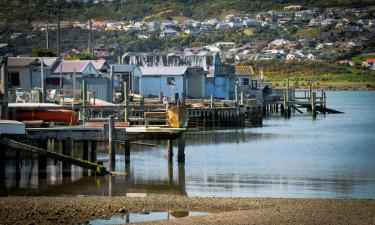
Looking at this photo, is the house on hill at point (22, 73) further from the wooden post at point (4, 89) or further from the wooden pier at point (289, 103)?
the wooden post at point (4, 89)

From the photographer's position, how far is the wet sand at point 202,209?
2680 centimetres

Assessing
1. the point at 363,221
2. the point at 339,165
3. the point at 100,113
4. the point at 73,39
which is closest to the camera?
the point at 363,221

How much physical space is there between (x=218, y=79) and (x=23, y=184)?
5860 cm

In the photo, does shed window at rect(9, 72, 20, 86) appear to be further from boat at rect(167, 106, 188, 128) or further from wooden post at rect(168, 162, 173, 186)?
boat at rect(167, 106, 188, 128)

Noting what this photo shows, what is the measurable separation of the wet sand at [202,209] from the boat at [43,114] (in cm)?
1117

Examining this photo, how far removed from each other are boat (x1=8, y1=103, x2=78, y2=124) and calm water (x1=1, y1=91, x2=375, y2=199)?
6.13ft

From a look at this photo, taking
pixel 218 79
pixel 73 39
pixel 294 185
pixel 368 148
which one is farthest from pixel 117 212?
pixel 73 39

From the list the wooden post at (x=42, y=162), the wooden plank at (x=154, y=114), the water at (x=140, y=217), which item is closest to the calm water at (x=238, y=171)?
the wooden post at (x=42, y=162)

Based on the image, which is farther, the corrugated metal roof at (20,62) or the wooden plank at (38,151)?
the corrugated metal roof at (20,62)

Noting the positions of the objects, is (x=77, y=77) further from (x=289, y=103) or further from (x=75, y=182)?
(x=75, y=182)

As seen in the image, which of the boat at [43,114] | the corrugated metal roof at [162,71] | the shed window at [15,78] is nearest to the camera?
the boat at [43,114]

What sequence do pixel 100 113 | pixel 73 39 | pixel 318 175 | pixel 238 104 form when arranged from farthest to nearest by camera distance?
pixel 73 39, pixel 238 104, pixel 100 113, pixel 318 175

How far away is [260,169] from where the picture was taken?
4250 cm

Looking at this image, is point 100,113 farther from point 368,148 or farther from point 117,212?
point 117,212
